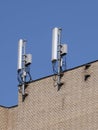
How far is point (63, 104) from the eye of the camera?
50.4 meters

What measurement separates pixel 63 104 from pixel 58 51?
3605 millimetres

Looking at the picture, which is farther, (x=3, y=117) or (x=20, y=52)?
(x=3, y=117)

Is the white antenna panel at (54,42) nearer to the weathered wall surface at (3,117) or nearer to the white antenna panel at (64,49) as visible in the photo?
the white antenna panel at (64,49)

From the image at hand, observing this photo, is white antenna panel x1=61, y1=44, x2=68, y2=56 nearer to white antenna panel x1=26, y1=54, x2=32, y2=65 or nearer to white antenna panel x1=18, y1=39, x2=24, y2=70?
white antenna panel x1=26, y1=54, x2=32, y2=65

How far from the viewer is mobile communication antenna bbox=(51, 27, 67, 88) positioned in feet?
168

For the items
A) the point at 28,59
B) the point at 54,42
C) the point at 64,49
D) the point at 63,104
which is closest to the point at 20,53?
the point at 28,59

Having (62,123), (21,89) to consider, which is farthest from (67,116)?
(21,89)

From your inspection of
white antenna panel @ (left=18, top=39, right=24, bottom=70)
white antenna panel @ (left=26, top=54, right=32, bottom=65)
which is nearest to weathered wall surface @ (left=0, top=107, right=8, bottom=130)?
white antenna panel @ (left=18, top=39, right=24, bottom=70)

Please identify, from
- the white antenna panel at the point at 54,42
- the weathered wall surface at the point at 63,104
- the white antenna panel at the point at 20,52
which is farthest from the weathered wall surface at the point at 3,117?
the white antenna panel at the point at 54,42

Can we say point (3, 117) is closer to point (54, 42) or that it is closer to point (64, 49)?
point (54, 42)

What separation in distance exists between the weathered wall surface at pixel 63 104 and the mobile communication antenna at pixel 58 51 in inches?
21.1

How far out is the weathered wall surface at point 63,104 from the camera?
4875 centimetres

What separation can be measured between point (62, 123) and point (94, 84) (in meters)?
3.26

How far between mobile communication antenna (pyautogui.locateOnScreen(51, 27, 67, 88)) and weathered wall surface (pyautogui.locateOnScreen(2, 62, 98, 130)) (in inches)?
21.1
